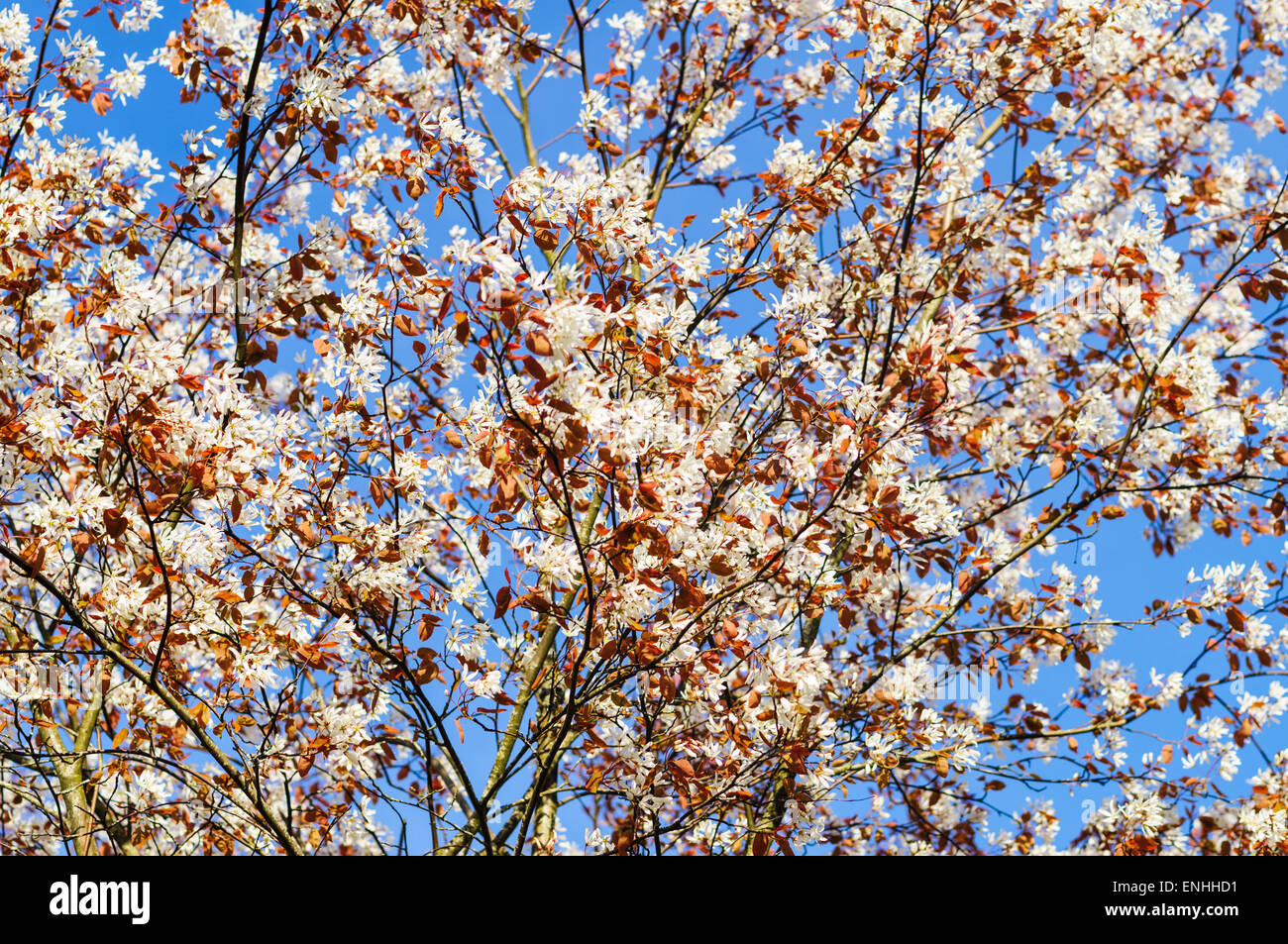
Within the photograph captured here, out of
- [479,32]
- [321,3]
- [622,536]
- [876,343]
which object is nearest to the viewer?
[622,536]

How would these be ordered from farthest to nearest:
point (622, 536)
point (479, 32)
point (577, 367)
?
point (479, 32)
point (622, 536)
point (577, 367)

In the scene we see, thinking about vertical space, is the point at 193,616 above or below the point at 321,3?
below

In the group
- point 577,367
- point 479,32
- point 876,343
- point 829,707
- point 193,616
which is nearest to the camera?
point 577,367

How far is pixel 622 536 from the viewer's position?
3590 millimetres

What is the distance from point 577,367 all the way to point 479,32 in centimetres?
494

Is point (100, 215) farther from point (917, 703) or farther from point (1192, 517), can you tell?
point (1192, 517)

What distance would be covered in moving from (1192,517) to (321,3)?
6618 millimetres

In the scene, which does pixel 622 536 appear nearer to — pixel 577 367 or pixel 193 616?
pixel 577 367

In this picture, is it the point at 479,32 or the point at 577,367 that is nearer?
the point at 577,367

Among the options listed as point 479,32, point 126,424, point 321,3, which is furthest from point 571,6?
point 126,424

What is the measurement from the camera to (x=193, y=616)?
14.0 ft

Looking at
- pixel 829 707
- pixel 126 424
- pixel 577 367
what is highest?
pixel 126 424

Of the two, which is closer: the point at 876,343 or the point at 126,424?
the point at 126,424
